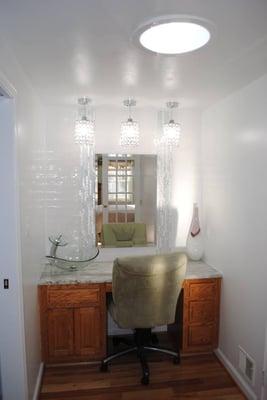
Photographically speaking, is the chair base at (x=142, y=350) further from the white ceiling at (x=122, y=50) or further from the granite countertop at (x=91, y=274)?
the white ceiling at (x=122, y=50)

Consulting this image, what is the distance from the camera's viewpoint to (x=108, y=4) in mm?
1079

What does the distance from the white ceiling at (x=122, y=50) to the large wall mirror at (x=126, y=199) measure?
63 cm

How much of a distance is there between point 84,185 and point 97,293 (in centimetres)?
97

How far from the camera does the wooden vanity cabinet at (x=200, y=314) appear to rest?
95.0 inches

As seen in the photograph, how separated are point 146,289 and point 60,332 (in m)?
0.84

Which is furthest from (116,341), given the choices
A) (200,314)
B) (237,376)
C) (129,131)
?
(129,131)

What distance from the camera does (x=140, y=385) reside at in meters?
2.17

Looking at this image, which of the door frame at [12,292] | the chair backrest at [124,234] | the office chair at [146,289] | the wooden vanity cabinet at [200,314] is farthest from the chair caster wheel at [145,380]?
the chair backrest at [124,234]

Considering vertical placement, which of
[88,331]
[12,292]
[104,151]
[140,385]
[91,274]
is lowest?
[140,385]

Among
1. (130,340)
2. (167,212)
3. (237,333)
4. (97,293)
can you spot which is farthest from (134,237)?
(237,333)

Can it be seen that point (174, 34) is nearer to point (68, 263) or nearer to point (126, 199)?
point (126, 199)

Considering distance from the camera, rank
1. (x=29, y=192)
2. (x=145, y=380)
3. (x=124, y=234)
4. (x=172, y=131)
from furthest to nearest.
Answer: (x=124, y=234)
(x=172, y=131)
(x=145, y=380)
(x=29, y=192)

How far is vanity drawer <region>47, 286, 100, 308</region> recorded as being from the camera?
2273mm

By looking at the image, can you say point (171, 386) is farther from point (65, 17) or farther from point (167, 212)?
point (65, 17)
